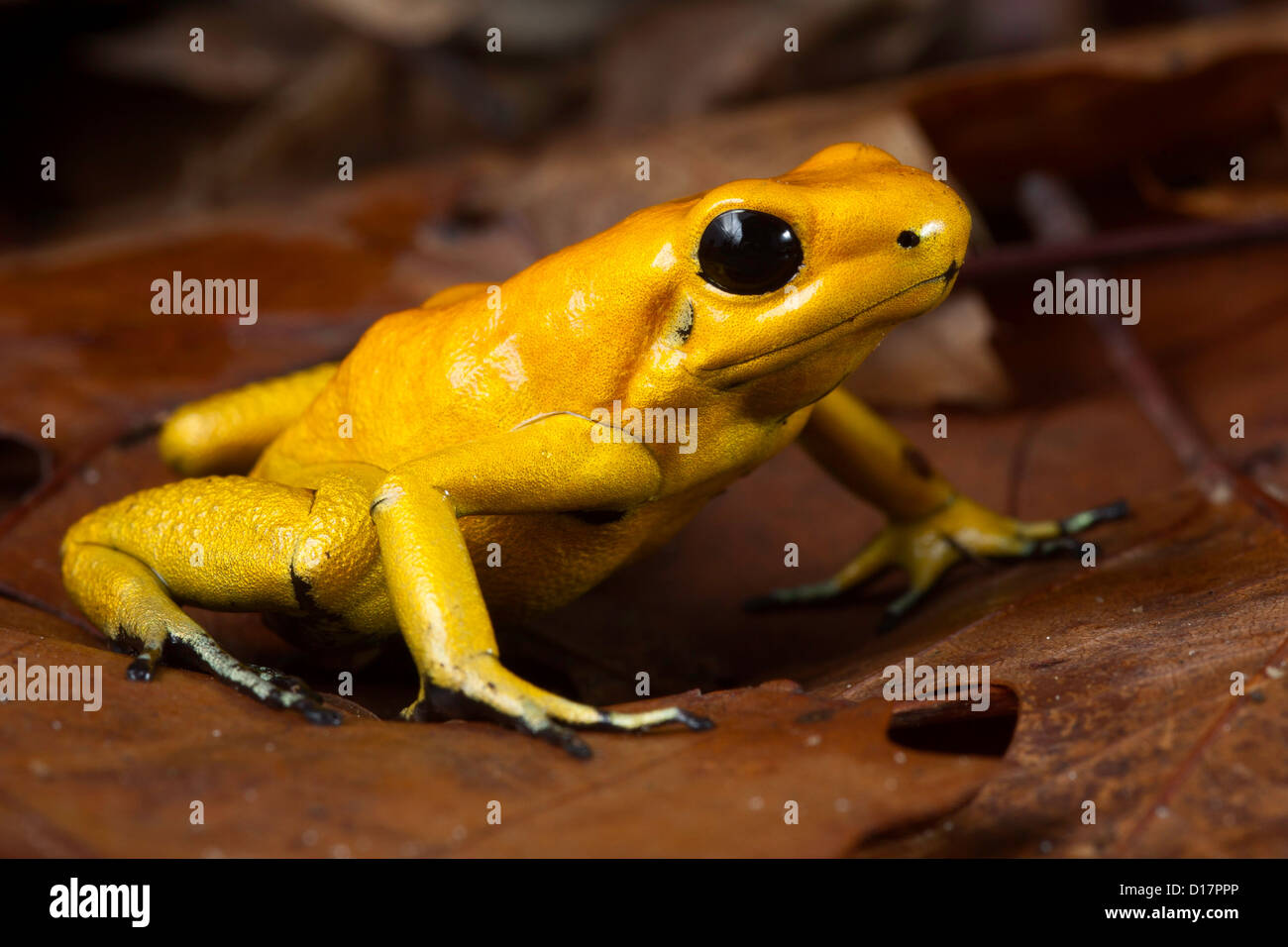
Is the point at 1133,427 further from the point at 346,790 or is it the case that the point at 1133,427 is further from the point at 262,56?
the point at 262,56

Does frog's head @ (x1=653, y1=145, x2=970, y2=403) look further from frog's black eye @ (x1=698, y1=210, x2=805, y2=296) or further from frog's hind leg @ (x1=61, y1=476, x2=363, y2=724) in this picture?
Answer: frog's hind leg @ (x1=61, y1=476, x2=363, y2=724)

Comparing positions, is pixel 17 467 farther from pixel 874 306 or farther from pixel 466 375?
pixel 874 306

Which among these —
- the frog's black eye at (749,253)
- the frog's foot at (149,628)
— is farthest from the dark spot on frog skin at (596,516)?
the frog's foot at (149,628)

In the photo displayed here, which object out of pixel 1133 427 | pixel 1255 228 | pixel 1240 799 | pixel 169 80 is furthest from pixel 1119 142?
pixel 169 80

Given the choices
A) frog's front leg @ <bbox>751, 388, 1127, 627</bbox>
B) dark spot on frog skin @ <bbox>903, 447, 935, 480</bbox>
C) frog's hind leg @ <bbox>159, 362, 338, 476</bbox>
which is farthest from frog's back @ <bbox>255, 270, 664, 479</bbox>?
dark spot on frog skin @ <bbox>903, 447, 935, 480</bbox>

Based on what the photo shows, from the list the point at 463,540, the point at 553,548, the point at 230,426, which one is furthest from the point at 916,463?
the point at 230,426

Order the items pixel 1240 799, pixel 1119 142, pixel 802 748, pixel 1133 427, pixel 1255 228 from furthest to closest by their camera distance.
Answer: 1. pixel 1119 142
2. pixel 1255 228
3. pixel 1133 427
4. pixel 802 748
5. pixel 1240 799
